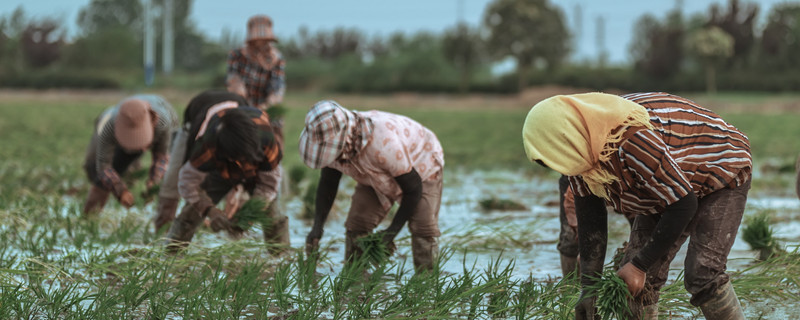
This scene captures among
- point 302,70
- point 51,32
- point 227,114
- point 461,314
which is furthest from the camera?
point 51,32

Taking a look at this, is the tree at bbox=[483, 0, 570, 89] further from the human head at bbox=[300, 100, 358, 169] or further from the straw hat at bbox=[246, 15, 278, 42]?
the human head at bbox=[300, 100, 358, 169]

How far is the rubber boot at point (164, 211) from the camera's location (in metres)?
6.07

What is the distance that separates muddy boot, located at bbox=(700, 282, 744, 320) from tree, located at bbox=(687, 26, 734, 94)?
128ft

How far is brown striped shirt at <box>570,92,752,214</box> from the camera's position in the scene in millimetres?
3154

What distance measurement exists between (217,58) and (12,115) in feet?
100

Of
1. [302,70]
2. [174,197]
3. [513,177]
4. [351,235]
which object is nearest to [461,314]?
[351,235]

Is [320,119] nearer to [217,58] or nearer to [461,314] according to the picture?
[461,314]

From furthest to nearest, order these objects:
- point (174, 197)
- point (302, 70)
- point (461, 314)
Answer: point (302, 70), point (174, 197), point (461, 314)

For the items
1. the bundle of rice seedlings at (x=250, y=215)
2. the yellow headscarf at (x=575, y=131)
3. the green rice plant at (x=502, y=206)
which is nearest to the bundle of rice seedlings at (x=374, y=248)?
the bundle of rice seedlings at (x=250, y=215)

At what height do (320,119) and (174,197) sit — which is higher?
(320,119)

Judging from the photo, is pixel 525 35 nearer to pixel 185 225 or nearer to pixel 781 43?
pixel 781 43

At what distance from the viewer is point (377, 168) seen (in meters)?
4.67

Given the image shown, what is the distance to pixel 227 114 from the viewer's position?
490 cm

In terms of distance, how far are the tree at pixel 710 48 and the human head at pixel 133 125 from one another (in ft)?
122
